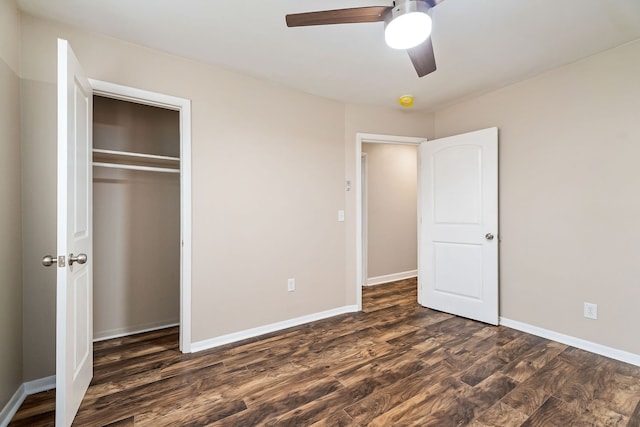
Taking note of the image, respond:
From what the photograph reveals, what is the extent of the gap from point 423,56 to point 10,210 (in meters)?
2.58

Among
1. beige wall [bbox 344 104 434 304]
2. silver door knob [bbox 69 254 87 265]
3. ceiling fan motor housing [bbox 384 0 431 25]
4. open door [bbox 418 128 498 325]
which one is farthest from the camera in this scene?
beige wall [bbox 344 104 434 304]

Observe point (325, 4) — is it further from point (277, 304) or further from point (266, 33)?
point (277, 304)

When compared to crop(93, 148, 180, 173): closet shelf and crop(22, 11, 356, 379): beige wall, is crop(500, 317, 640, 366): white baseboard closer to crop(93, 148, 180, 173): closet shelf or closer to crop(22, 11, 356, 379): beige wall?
crop(22, 11, 356, 379): beige wall

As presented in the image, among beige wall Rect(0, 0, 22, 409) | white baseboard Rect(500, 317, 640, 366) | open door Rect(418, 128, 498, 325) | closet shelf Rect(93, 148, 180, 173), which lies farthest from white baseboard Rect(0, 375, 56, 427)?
Answer: white baseboard Rect(500, 317, 640, 366)

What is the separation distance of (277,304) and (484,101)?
304 centimetres

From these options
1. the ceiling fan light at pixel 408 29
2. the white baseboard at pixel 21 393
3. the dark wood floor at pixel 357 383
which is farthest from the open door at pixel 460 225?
the white baseboard at pixel 21 393

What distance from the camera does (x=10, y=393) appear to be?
5.44 ft

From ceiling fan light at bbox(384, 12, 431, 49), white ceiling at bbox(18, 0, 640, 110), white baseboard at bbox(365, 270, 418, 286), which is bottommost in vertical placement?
white baseboard at bbox(365, 270, 418, 286)

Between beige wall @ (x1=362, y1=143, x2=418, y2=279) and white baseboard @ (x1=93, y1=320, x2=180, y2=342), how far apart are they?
9.14 ft

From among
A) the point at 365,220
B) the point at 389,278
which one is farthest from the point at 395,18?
the point at 389,278

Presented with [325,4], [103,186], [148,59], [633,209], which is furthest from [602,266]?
[103,186]

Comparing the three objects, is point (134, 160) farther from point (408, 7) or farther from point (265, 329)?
point (408, 7)

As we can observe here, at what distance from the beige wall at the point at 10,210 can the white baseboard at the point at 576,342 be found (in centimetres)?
386

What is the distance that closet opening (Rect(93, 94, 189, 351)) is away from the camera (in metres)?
2.63
